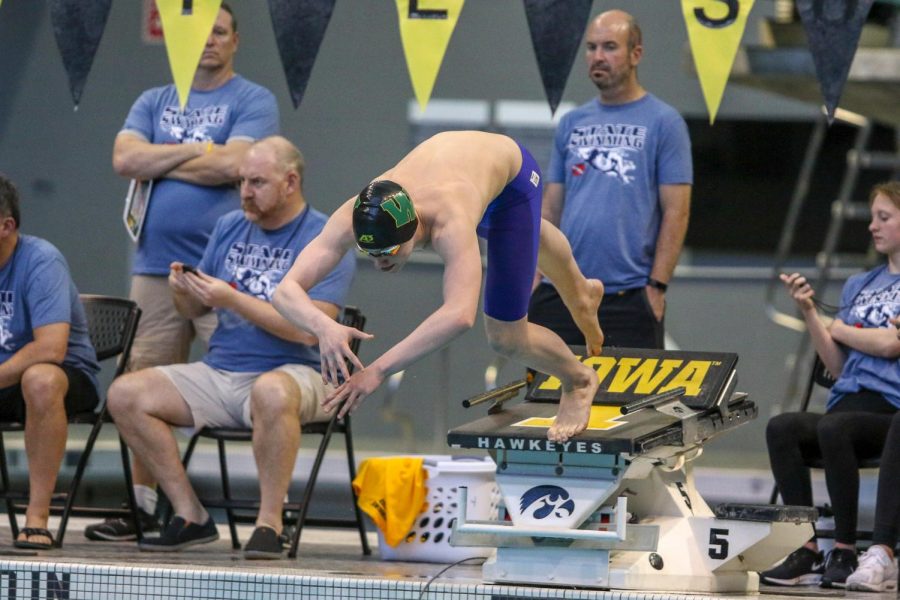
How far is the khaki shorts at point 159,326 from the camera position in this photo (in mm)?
5488

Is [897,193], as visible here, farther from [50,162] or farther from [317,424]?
[50,162]

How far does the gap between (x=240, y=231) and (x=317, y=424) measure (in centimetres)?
76

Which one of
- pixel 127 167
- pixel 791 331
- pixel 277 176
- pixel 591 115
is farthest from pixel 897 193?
pixel 791 331

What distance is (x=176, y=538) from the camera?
16.3 ft

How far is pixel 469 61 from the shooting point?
10469mm

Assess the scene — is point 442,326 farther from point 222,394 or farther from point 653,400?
point 222,394

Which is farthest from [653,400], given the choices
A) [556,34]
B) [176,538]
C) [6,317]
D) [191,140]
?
[6,317]

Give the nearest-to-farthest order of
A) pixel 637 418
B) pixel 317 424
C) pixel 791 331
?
pixel 637 418, pixel 317 424, pixel 791 331

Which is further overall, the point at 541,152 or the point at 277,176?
the point at 541,152

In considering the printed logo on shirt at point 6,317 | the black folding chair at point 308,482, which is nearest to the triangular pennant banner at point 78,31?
the printed logo on shirt at point 6,317

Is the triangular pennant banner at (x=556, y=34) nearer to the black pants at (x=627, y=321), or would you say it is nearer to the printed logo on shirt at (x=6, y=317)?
the black pants at (x=627, y=321)

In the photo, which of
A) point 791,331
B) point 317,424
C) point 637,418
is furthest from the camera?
point 791,331

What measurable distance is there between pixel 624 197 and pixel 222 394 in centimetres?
160

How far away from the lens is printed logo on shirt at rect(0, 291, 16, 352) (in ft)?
16.5
